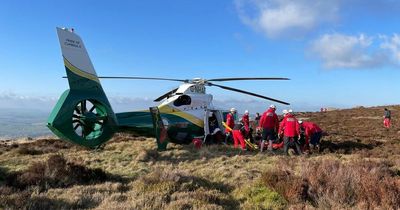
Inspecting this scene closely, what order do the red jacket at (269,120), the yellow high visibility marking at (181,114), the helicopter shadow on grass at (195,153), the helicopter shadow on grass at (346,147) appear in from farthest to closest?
the yellow high visibility marking at (181,114) < the helicopter shadow on grass at (346,147) < the red jacket at (269,120) < the helicopter shadow on grass at (195,153)

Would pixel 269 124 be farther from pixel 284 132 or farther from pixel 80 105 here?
pixel 80 105

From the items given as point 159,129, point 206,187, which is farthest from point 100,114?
point 206,187

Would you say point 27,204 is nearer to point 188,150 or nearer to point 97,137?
point 97,137

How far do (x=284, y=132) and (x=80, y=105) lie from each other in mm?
7579

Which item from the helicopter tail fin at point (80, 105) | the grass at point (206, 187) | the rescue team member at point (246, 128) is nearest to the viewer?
the grass at point (206, 187)

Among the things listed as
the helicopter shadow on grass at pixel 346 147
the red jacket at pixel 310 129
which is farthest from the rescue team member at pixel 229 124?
the helicopter shadow on grass at pixel 346 147

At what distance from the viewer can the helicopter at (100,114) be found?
13.3m

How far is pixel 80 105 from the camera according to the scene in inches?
563

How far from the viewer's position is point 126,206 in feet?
24.3

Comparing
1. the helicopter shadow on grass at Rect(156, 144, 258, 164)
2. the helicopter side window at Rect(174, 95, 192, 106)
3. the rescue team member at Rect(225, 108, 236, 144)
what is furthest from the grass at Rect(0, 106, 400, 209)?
the rescue team member at Rect(225, 108, 236, 144)

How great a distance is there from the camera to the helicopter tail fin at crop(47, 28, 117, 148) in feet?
42.9

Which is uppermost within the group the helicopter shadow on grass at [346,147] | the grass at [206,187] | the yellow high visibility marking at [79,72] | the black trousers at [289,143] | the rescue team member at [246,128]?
the yellow high visibility marking at [79,72]

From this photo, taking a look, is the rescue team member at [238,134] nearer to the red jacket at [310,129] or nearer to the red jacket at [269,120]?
the red jacket at [269,120]

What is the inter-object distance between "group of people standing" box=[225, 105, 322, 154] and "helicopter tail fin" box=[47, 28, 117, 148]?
5702 mm
